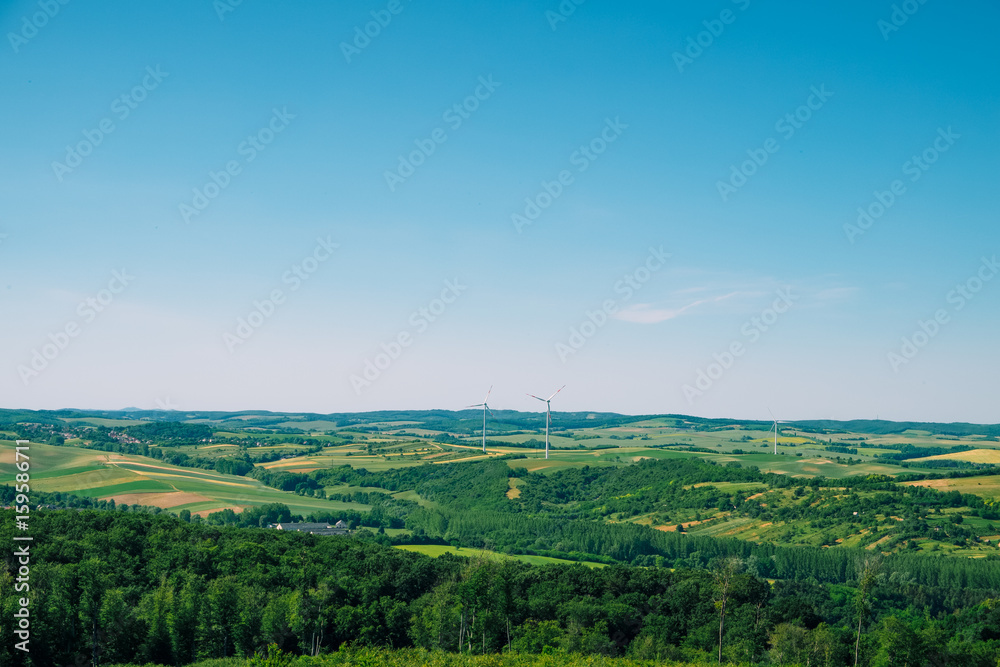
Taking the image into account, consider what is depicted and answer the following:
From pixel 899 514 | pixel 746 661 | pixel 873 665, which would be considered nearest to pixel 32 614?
pixel 746 661

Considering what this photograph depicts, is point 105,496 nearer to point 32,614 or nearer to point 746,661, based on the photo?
point 32,614

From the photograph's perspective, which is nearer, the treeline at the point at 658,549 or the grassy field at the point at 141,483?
the treeline at the point at 658,549

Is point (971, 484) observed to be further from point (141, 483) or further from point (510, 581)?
point (141, 483)

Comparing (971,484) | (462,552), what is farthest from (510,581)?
(971,484)

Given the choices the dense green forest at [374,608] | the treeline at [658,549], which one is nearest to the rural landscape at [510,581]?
the dense green forest at [374,608]

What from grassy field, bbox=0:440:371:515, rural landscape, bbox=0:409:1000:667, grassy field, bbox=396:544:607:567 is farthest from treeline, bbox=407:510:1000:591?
grassy field, bbox=0:440:371:515

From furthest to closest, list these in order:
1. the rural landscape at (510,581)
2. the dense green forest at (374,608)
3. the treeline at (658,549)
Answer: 1. the treeline at (658,549)
2. the rural landscape at (510,581)
3. the dense green forest at (374,608)

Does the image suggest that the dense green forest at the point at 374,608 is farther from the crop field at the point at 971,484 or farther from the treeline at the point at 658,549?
the crop field at the point at 971,484

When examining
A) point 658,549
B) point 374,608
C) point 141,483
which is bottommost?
point 658,549
